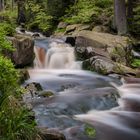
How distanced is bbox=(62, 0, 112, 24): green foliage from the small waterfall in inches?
251

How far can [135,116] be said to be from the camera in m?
9.30

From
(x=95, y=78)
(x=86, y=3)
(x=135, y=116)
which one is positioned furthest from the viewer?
(x=86, y=3)

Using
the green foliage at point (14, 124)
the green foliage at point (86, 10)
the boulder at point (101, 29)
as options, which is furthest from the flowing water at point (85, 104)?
the green foliage at point (86, 10)

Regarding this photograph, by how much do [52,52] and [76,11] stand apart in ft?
31.0

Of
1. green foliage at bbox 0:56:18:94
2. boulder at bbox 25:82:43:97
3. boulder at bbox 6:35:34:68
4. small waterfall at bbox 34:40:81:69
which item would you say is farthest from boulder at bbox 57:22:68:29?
green foliage at bbox 0:56:18:94

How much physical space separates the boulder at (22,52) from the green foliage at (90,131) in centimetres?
584

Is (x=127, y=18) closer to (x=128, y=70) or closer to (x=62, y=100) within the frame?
(x=128, y=70)

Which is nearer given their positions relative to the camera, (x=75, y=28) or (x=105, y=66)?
(x=105, y=66)

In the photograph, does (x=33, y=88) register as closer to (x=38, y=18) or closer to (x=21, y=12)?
(x=38, y=18)

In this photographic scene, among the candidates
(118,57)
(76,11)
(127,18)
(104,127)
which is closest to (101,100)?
(104,127)

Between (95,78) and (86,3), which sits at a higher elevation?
(86,3)

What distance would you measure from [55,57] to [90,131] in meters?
8.40

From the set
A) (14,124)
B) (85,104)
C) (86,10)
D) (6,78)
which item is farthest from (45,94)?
(86,10)

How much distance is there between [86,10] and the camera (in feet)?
77.7
